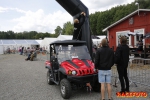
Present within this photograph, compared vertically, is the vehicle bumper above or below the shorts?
below

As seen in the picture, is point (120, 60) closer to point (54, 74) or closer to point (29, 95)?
point (54, 74)

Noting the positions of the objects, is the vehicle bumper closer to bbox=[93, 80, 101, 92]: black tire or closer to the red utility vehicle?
the red utility vehicle

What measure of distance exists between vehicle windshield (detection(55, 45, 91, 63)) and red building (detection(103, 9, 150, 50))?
1051cm

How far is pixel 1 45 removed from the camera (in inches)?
1665

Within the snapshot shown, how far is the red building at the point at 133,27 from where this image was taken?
14852 millimetres

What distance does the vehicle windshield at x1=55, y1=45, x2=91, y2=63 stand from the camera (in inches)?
235

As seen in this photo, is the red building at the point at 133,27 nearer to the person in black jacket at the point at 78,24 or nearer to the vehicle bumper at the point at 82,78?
the person in black jacket at the point at 78,24

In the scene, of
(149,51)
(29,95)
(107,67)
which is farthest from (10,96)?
(149,51)

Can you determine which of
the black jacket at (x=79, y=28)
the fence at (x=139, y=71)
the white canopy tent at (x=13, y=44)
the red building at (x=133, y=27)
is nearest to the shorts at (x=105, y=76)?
the fence at (x=139, y=71)

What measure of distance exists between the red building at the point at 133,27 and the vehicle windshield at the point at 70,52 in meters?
10.5

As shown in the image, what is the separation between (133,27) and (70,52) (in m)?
12.0

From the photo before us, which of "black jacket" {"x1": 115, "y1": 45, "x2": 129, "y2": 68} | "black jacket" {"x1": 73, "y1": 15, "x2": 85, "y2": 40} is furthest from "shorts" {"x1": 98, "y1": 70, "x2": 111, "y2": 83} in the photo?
"black jacket" {"x1": 73, "y1": 15, "x2": 85, "y2": 40}

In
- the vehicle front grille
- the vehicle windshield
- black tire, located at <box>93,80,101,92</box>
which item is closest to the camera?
the vehicle front grille

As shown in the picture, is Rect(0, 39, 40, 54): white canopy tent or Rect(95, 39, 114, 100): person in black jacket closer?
Rect(95, 39, 114, 100): person in black jacket
